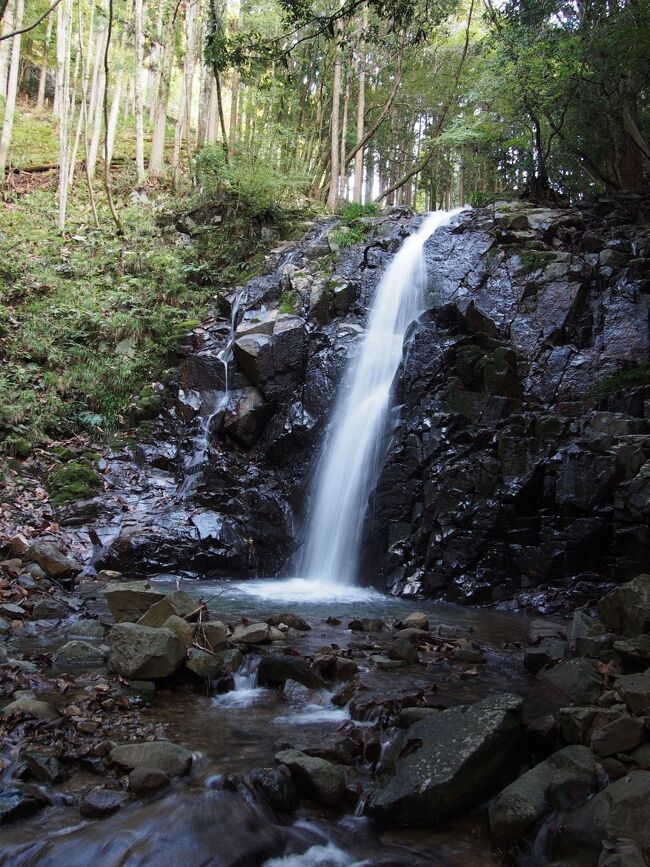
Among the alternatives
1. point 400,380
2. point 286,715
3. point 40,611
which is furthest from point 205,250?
point 286,715

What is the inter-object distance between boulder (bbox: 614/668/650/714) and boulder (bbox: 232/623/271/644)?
3.08m

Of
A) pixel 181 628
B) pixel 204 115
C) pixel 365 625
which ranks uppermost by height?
pixel 204 115

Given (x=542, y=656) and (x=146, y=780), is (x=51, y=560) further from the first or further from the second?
(x=542, y=656)

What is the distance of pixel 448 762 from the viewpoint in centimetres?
349

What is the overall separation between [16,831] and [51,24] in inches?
1306

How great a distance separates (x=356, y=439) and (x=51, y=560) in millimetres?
5325

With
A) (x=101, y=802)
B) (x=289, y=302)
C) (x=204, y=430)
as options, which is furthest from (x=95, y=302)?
(x=101, y=802)

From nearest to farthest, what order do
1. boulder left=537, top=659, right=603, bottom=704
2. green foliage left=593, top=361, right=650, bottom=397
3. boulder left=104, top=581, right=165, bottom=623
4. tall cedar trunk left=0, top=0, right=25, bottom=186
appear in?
1. boulder left=537, top=659, right=603, bottom=704
2. boulder left=104, top=581, right=165, bottom=623
3. green foliage left=593, top=361, right=650, bottom=397
4. tall cedar trunk left=0, top=0, right=25, bottom=186

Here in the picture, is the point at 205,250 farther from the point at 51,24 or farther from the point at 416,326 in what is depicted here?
the point at 51,24

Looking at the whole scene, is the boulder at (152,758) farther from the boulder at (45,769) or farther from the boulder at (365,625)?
the boulder at (365,625)

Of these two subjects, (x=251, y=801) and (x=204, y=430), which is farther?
(x=204, y=430)

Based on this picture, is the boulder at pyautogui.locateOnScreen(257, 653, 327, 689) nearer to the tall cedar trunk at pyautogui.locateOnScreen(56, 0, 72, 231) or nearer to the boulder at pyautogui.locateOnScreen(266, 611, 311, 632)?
the boulder at pyautogui.locateOnScreen(266, 611, 311, 632)

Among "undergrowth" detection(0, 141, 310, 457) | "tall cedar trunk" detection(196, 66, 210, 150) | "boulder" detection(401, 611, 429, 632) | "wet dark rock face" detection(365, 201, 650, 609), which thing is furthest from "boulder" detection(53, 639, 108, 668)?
"tall cedar trunk" detection(196, 66, 210, 150)

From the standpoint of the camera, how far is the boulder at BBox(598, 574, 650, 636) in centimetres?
523
